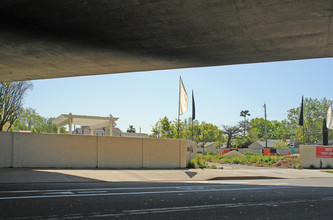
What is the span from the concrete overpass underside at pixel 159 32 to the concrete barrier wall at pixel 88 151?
424 centimetres

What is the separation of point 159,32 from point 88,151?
930 centimetres

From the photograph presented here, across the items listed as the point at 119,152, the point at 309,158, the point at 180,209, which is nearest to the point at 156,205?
the point at 180,209

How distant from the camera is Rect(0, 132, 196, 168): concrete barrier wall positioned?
16.4 meters

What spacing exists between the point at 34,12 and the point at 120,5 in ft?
10.2

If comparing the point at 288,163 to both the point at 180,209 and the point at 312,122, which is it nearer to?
the point at 180,209

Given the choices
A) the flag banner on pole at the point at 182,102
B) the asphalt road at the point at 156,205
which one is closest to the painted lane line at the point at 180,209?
the asphalt road at the point at 156,205

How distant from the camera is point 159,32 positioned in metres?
12.0

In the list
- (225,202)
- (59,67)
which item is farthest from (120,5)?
(59,67)

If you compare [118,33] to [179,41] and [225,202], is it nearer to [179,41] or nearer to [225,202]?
[179,41]

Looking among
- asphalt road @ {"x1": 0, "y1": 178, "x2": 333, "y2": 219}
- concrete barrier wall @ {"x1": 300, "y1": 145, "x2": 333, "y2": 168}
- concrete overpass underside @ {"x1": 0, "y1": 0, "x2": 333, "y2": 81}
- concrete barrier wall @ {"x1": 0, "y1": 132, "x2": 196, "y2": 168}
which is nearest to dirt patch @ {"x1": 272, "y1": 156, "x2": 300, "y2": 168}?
concrete barrier wall @ {"x1": 300, "y1": 145, "x2": 333, "y2": 168}

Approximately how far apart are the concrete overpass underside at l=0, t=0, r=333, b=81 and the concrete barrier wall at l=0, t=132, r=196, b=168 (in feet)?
13.9

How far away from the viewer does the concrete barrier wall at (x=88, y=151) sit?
53.7ft

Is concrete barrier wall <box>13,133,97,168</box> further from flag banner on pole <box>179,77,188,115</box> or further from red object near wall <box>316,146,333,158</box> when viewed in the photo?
red object near wall <box>316,146,333,158</box>

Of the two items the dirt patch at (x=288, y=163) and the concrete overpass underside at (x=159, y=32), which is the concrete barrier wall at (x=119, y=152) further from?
the dirt patch at (x=288, y=163)
